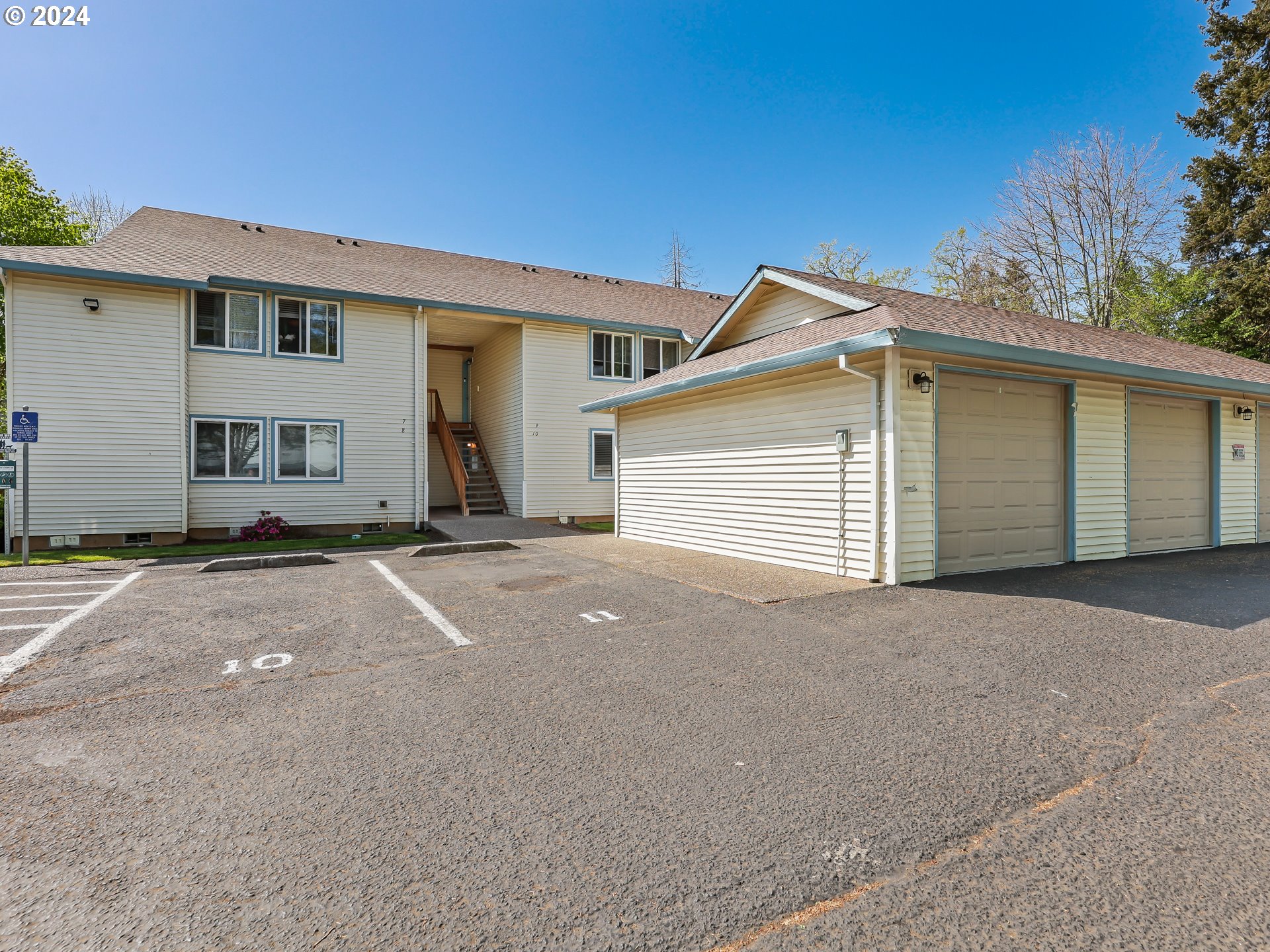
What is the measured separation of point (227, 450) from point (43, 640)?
8.39 m

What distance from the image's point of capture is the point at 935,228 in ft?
87.0

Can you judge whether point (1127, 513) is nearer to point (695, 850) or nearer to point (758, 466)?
point (758, 466)

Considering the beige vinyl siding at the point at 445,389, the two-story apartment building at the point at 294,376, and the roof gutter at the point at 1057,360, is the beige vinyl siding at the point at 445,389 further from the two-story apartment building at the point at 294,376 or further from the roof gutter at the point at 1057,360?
the roof gutter at the point at 1057,360

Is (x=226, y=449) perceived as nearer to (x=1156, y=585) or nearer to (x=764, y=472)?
(x=764, y=472)

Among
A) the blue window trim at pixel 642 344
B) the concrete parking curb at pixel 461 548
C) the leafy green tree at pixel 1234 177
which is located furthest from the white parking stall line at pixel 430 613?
the leafy green tree at pixel 1234 177

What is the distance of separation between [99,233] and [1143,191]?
4006 cm

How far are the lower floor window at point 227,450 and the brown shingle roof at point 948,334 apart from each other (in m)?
7.45

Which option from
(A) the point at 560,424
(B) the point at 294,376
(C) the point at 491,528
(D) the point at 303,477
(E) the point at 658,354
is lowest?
(C) the point at 491,528

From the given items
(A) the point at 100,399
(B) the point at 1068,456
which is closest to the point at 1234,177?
(B) the point at 1068,456

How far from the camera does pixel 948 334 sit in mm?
7039

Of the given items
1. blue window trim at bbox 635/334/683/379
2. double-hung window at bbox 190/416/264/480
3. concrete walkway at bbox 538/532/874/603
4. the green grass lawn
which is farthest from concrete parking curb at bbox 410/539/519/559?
blue window trim at bbox 635/334/683/379

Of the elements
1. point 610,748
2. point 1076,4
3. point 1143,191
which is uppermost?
point 1076,4

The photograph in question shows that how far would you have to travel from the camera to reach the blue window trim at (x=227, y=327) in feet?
39.9

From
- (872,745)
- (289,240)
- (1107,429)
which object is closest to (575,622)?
(872,745)
